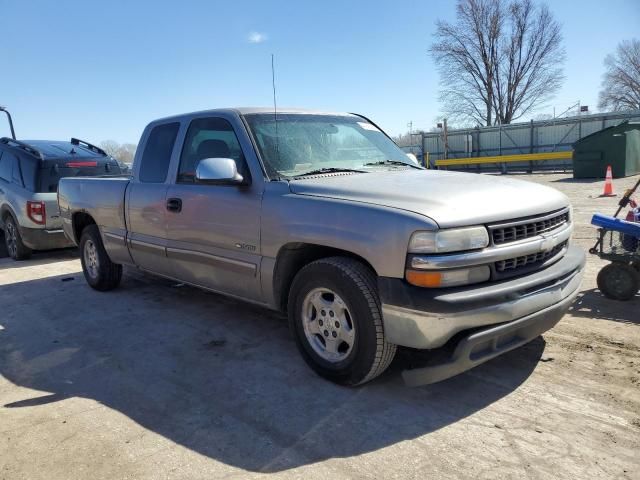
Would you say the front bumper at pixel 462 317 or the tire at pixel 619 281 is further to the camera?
the tire at pixel 619 281

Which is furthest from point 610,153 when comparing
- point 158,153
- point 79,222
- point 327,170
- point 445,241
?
point 445,241

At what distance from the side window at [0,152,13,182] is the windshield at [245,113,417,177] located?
6.74 metres

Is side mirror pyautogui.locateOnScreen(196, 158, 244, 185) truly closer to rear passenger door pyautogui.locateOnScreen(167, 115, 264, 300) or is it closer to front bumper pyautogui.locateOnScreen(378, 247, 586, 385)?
rear passenger door pyautogui.locateOnScreen(167, 115, 264, 300)

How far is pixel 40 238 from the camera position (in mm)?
8094

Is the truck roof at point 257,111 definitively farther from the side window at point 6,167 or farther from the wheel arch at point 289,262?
the side window at point 6,167

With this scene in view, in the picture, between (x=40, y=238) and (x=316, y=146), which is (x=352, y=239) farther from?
(x=40, y=238)

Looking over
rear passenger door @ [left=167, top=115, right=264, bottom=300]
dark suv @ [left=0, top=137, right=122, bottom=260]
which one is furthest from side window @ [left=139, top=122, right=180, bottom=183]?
dark suv @ [left=0, top=137, right=122, bottom=260]

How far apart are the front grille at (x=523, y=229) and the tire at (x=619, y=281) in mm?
1669

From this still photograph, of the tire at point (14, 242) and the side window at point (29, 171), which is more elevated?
the side window at point (29, 171)

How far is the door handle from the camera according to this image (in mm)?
4383

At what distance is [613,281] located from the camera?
4664mm

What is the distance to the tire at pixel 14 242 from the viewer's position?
837cm

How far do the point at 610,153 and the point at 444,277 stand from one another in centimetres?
1782

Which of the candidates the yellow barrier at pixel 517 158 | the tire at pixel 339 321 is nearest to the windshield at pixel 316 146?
the tire at pixel 339 321
